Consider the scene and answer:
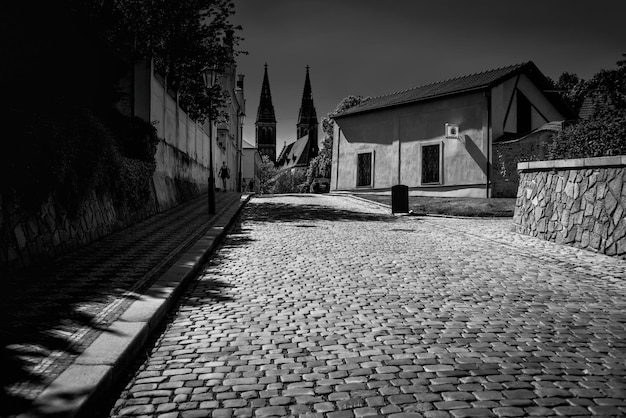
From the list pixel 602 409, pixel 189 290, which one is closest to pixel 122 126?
pixel 189 290

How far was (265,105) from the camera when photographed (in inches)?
4424

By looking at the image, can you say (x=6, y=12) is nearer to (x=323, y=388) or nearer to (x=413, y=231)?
(x=323, y=388)

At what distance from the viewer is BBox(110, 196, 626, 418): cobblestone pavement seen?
114 inches

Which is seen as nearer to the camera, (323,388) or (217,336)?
(323,388)

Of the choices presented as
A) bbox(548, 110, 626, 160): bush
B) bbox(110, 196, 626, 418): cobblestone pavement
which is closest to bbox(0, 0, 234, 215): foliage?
bbox(110, 196, 626, 418): cobblestone pavement

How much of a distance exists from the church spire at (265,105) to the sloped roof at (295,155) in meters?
8.04

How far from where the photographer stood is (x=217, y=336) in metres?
4.09

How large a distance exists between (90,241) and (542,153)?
62.2 ft

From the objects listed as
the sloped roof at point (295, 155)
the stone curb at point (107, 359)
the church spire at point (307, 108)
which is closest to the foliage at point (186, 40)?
the stone curb at point (107, 359)

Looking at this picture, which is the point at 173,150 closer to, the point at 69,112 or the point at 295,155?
the point at 69,112

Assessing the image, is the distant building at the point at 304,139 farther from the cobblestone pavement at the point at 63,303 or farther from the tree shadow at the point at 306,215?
the cobblestone pavement at the point at 63,303

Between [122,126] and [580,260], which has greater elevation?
[122,126]

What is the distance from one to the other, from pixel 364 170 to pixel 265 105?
8629 centimetres

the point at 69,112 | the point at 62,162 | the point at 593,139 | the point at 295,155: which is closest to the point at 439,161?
the point at 593,139
